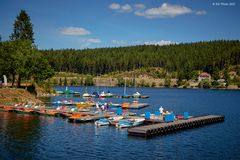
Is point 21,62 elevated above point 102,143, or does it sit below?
above

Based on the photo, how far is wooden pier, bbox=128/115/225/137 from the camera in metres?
49.0

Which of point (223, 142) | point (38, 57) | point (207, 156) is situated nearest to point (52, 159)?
point (207, 156)

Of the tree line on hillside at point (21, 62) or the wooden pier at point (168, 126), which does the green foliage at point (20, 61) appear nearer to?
the tree line on hillside at point (21, 62)

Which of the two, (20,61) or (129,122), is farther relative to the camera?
(20,61)

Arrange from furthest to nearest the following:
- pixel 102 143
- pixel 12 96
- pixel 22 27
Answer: pixel 22 27
pixel 12 96
pixel 102 143

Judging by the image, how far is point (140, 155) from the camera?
127 feet

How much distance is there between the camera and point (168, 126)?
5334 centimetres

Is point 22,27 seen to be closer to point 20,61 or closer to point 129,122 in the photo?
point 20,61

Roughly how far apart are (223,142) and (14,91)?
6230 centimetres

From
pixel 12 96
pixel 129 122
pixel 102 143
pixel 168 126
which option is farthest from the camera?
pixel 12 96

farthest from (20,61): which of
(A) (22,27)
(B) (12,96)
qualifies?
(A) (22,27)

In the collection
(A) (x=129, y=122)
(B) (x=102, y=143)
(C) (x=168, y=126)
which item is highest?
(A) (x=129, y=122)

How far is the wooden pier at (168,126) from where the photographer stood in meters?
49.0

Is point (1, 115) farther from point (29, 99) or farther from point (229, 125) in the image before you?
point (229, 125)
